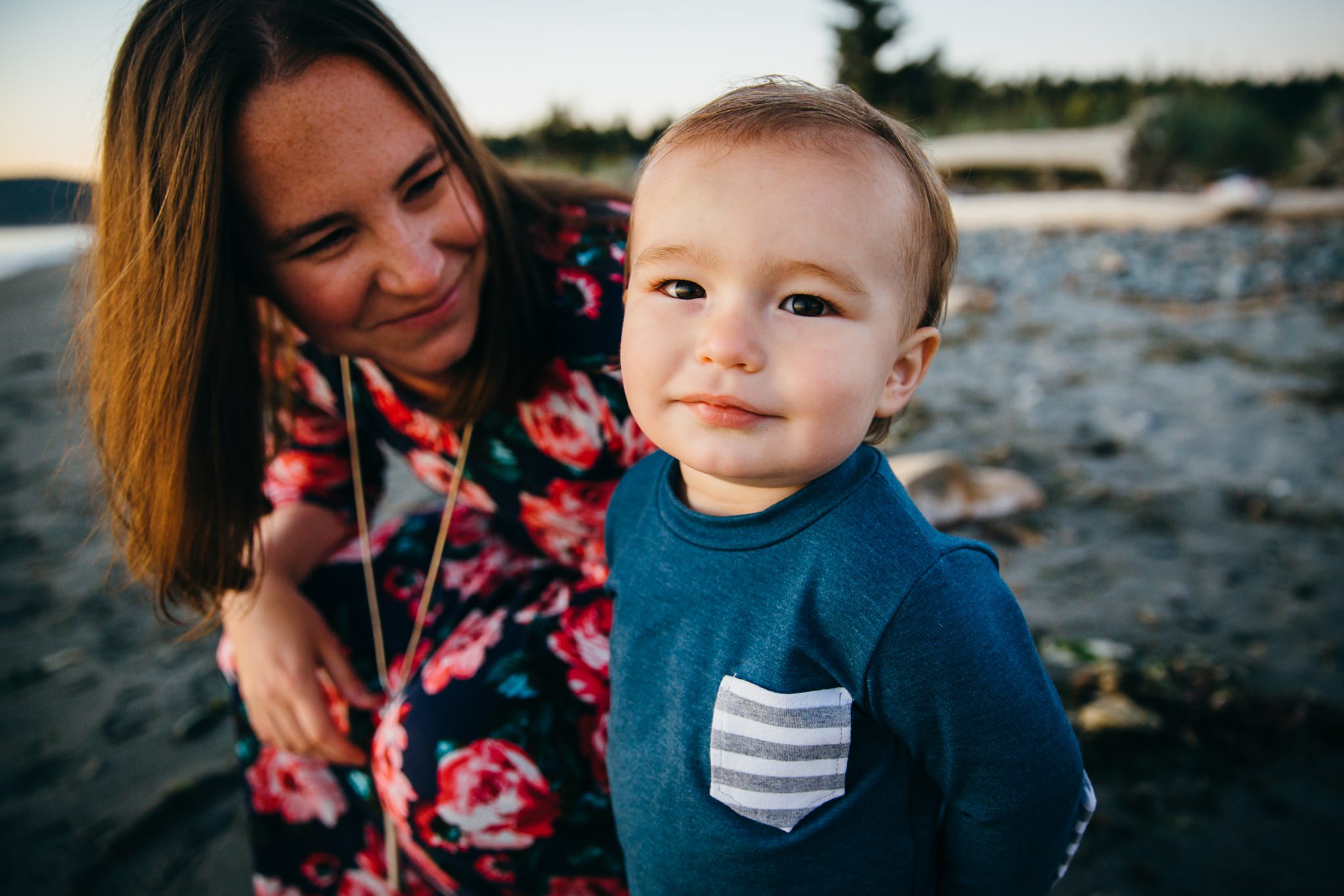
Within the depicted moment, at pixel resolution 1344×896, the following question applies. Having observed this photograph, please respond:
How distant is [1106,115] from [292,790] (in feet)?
55.4

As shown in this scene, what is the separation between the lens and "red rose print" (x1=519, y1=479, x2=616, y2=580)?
159 cm

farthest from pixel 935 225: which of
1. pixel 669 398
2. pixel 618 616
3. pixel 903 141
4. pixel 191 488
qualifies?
pixel 191 488

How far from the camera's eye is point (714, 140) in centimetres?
86

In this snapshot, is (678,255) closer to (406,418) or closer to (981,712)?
(981,712)

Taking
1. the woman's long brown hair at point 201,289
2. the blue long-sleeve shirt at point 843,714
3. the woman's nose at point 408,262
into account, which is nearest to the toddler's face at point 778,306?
the blue long-sleeve shirt at point 843,714

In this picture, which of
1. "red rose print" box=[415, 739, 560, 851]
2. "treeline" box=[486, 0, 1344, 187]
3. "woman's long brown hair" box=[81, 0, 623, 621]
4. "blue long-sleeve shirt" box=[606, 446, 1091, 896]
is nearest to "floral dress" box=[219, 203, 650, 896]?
"red rose print" box=[415, 739, 560, 851]

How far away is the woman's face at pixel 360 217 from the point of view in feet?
3.88

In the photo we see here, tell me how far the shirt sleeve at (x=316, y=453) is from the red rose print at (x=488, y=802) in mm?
837

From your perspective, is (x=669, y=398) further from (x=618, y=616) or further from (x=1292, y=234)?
(x=1292, y=234)

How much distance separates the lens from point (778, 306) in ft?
2.72

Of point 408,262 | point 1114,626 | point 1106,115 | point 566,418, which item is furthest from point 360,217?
point 1106,115

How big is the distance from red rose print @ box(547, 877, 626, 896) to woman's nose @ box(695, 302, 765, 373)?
3.46ft

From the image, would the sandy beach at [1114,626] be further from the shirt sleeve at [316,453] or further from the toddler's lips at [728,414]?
the toddler's lips at [728,414]

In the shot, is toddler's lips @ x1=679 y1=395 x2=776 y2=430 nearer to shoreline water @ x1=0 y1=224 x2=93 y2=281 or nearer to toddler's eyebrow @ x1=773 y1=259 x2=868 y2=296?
toddler's eyebrow @ x1=773 y1=259 x2=868 y2=296
